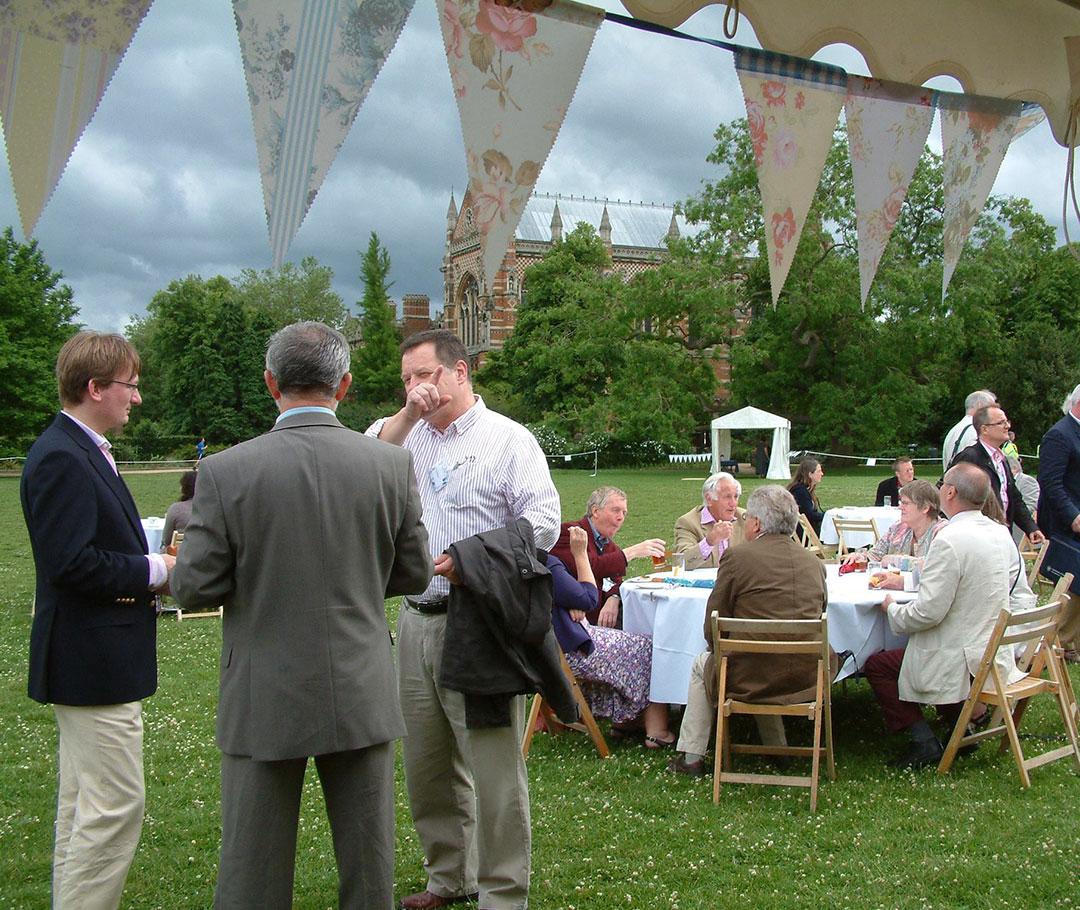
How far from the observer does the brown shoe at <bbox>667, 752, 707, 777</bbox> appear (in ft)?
15.6

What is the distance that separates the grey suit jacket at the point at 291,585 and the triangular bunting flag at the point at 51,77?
2.42ft

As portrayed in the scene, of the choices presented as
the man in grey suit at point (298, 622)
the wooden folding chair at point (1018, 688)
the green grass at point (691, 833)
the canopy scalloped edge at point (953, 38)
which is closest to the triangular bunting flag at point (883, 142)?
the canopy scalloped edge at point (953, 38)

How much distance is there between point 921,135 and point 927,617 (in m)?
2.40

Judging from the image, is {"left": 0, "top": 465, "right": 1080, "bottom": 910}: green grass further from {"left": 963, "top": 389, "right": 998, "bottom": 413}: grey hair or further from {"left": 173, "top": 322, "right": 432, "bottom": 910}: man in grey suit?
{"left": 963, "top": 389, "right": 998, "bottom": 413}: grey hair

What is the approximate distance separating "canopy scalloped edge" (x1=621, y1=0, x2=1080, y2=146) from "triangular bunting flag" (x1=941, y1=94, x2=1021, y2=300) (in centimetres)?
7

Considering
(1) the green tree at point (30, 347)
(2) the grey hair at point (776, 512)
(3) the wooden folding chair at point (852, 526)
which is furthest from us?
(1) the green tree at point (30, 347)

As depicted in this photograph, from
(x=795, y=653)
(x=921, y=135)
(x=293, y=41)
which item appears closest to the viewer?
(x=293, y=41)

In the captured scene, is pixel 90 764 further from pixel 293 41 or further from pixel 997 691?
pixel 997 691

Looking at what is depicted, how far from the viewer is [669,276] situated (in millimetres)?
29516

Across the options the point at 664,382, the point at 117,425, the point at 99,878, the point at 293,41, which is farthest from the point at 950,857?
the point at 664,382

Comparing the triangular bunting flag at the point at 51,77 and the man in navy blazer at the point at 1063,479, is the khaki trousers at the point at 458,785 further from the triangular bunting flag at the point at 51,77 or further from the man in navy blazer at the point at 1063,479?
the man in navy blazer at the point at 1063,479

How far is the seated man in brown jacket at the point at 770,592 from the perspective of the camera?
4465 millimetres

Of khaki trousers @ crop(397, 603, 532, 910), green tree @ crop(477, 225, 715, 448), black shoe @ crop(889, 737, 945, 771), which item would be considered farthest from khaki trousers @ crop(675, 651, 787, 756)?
green tree @ crop(477, 225, 715, 448)

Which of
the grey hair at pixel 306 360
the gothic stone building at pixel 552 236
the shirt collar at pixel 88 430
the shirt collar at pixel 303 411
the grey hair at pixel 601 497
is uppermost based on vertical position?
the gothic stone building at pixel 552 236
